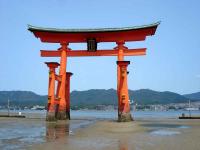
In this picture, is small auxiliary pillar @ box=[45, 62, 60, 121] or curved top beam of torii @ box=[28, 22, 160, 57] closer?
small auxiliary pillar @ box=[45, 62, 60, 121]

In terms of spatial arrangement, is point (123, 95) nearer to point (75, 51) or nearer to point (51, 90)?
point (51, 90)

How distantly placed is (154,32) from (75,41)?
7895 millimetres

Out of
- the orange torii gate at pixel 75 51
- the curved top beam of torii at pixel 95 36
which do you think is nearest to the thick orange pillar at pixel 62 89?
the orange torii gate at pixel 75 51

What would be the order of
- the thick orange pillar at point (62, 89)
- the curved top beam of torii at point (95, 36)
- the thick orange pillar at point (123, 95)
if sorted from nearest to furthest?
1. the thick orange pillar at point (123, 95)
2. the curved top beam of torii at point (95, 36)
3. the thick orange pillar at point (62, 89)

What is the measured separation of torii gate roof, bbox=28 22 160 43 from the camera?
2767 centimetres

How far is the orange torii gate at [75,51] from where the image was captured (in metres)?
27.6

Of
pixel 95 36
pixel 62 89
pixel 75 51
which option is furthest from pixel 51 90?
pixel 95 36

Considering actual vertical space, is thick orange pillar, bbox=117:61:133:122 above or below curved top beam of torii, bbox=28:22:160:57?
below

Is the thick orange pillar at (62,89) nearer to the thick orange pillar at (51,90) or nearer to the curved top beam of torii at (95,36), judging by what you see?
the curved top beam of torii at (95,36)

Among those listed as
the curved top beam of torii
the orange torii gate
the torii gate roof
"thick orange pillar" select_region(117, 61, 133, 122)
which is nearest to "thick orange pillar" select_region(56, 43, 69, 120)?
the orange torii gate

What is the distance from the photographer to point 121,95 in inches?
1040

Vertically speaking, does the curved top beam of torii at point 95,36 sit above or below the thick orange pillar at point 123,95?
above

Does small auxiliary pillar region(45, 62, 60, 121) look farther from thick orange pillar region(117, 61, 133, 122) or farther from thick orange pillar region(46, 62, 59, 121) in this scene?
thick orange pillar region(117, 61, 133, 122)

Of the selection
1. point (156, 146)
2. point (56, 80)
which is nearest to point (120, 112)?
point (56, 80)
